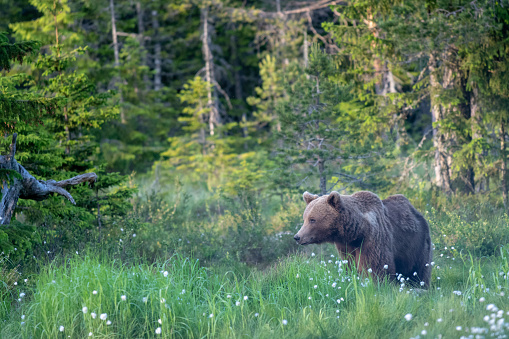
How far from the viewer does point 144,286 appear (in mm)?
4934

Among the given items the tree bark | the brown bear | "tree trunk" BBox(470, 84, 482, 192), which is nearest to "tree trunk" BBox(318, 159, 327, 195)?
"tree trunk" BBox(470, 84, 482, 192)

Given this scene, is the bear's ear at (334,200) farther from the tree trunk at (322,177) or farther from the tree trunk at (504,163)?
the tree trunk at (504,163)

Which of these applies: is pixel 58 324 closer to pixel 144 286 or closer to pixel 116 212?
pixel 144 286

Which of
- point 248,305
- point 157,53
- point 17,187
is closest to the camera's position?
point 248,305

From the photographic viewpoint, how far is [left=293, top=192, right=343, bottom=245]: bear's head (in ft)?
18.6

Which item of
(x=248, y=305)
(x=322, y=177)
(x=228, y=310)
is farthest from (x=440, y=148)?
(x=228, y=310)

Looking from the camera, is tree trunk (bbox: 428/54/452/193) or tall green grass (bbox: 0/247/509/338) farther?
tree trunk (bbox: 428/54/452/193)

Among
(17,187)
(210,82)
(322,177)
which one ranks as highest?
(210,82)

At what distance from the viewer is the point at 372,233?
5617 mm

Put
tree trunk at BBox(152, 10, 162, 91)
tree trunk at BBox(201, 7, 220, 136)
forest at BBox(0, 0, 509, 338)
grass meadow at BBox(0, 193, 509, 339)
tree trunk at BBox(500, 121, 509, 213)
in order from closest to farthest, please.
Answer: grass meadow at BBox(0, 193, 509, 339)
forest at BBox(0, 0, 509, 338)
tree trunk at BBox(500, 121, 509, 213)
tree trunk at BBox(201, 7, 220, 136)
tree trunk at BBox(152, 10, 162, 91)

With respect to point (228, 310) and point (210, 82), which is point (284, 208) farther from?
point (210, 82)

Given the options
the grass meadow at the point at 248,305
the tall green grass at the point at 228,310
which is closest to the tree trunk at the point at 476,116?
the grass meadow at the point at 248,305

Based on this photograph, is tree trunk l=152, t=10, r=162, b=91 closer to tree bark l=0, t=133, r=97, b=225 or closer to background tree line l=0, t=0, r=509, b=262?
background tree line l=0, t=0, r=509, b=262

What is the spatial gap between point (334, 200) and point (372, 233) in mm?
582
